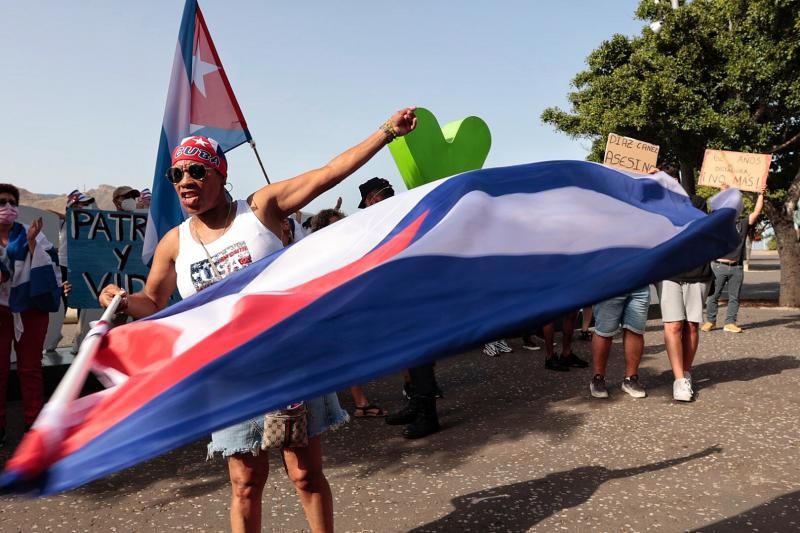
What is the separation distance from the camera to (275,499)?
148 inches

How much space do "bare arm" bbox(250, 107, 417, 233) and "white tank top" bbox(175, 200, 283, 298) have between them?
6cm

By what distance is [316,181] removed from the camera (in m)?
2.47

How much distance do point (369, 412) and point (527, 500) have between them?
227cm

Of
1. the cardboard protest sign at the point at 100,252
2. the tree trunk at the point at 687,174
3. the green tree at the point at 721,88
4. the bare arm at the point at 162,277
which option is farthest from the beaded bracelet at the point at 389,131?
the tree trunk at the point at 687,174

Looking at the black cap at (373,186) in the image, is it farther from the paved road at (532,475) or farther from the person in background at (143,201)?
the person in background at (143,201)

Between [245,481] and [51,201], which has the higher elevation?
[51,201]

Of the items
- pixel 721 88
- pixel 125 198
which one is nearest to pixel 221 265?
pixel 125 198

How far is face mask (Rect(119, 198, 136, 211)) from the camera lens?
312 inches

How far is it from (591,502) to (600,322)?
2.52 metres

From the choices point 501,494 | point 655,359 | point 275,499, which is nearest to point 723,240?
point 501,494

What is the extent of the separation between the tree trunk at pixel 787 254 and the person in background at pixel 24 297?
14.1 meters

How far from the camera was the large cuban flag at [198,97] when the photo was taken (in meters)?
5.55

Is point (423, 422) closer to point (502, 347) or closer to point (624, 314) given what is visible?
point (624, 314)

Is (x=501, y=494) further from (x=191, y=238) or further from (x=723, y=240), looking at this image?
(x=191, y=238)
